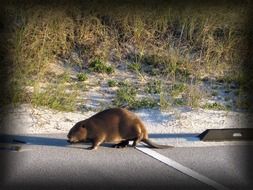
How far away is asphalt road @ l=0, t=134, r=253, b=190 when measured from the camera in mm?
5523

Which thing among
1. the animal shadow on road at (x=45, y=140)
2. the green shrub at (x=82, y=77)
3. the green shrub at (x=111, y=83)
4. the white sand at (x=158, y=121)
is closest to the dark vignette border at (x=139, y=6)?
the white sand at (x=158, y=121)

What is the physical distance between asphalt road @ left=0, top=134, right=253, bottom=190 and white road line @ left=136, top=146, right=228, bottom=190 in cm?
7

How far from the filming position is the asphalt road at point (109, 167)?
217 inches

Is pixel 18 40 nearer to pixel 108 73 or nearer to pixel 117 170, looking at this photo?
pixel 108 73

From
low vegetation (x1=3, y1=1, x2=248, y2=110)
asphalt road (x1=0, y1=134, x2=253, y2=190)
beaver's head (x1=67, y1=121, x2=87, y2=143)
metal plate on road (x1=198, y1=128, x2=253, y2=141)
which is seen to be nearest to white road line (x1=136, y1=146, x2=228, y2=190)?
asphalt road (x1=0, y1=134, x2=253, y2=190)

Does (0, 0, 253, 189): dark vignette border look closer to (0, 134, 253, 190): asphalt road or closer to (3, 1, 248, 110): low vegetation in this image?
(3, 1, 248, 110): low vegetation

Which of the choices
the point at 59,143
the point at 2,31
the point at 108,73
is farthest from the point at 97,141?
the point at 2,31

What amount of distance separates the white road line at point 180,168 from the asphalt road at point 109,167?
2.8 inches

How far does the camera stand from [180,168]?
613 centimetres

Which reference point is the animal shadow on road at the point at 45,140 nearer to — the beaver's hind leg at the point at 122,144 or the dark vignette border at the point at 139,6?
the beaver's hind leg at the point at 122,144

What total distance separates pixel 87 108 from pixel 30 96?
37.8 inches

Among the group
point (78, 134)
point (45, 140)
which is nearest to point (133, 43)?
point (45, 140)

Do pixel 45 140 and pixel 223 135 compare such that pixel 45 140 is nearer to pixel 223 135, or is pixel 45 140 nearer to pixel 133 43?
pixel 223 135

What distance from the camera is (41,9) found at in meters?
11.6
